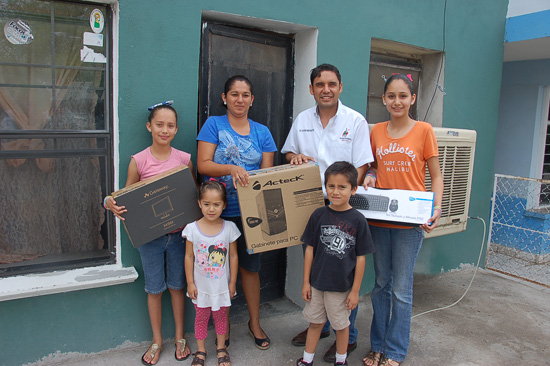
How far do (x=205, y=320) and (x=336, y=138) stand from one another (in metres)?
1.54

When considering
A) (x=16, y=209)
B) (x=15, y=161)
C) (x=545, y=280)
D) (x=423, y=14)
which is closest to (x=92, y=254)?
(x=16, y=209)

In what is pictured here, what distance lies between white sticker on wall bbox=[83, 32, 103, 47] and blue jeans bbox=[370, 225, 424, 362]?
226cm

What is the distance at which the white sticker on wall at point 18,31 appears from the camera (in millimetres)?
2609

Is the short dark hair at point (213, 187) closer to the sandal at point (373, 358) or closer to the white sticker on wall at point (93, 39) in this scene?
the white sticker on wall at point (93, 39)

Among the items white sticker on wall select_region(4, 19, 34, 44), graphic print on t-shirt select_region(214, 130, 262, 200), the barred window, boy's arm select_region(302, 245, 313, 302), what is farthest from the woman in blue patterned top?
white sticker on wall select_region(4, 19, 34, 44)

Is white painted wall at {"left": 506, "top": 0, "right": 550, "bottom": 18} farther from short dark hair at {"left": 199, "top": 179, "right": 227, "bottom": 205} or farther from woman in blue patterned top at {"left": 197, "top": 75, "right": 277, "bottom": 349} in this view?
short dark hair at {"left": 199, "top": 179, "right": 227, "bottom": 205}

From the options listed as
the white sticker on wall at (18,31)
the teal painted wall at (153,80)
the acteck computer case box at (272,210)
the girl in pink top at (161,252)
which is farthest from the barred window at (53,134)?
the acteck computer case box at (272,210)

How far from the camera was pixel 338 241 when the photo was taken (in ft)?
8.49

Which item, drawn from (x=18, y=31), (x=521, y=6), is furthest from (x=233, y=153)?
(x=521, y=6)

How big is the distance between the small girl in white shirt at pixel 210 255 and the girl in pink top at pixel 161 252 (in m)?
0.17

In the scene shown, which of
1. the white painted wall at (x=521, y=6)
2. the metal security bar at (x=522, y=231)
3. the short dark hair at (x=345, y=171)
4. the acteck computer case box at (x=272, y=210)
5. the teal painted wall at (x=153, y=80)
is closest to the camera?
the short dark hair at (x=345, y=171)

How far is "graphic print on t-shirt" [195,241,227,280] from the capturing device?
2711mm

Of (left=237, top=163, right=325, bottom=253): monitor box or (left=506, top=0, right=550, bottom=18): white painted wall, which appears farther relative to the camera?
(left=506, top=0, right=550, bottom=18): white painted wall

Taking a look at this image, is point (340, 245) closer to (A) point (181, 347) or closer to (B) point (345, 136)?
(B) point (345, 136)
